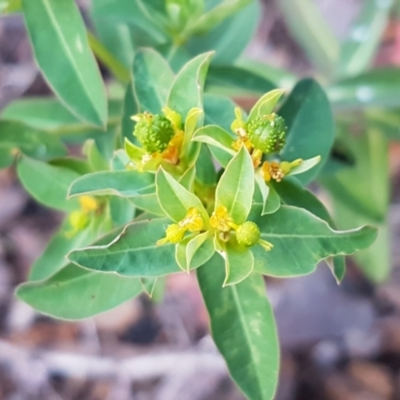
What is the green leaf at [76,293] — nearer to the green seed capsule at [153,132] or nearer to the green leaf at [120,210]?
the green leaf at [120,210]

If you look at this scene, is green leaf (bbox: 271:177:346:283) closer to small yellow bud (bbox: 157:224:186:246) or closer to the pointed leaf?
small yellow bud (bbox: 157:224:186:246)

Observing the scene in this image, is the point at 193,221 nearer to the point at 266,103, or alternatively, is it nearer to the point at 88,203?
the point at 266,103

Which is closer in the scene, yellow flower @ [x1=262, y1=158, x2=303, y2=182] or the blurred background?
yellow flower @ [x1=262, y1=158, x2=303, y2=182]

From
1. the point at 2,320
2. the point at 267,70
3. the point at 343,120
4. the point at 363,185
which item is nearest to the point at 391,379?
the point at 363,185

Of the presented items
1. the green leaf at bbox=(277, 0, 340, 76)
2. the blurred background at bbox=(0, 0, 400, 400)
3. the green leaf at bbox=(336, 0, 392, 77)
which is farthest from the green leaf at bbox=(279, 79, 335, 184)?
the blurred background at bbox=(0, 0, 400, 400)

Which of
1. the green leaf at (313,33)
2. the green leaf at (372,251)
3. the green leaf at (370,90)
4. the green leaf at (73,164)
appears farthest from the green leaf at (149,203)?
the green leaf at (313,33)

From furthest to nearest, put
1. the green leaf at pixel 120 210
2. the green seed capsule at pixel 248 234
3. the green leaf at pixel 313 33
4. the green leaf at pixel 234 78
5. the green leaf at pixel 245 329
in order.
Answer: the green leaf at pixel 313 33 < the green leaf at pixel 234 78 < the green leaf at pixel 120 210 < the green leaf at pixel 245 329 < the green seed capsule at pixel 248 234

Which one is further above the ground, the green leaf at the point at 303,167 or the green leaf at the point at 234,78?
the green leaf at the point at 303,167
